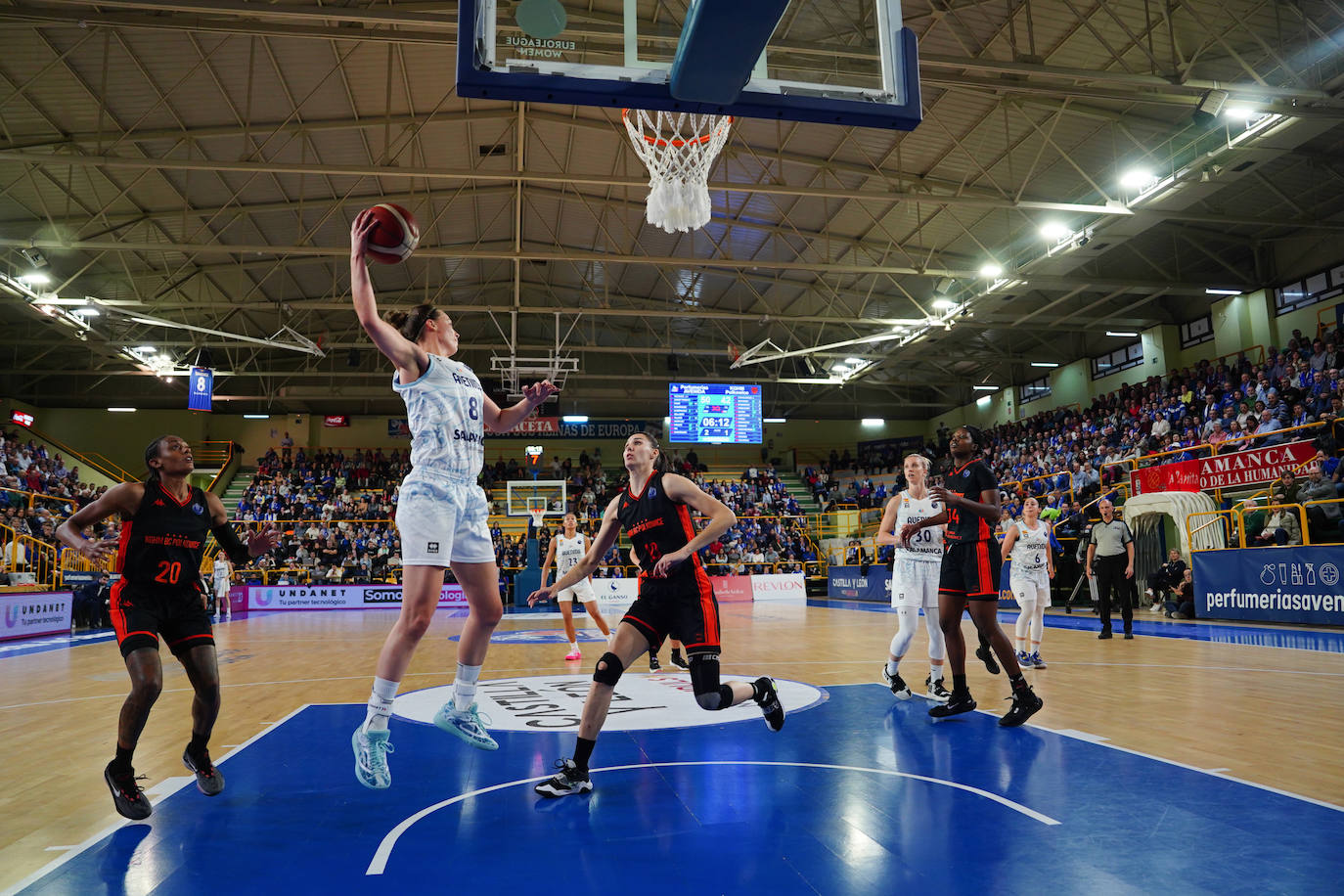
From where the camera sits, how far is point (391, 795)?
171 inches

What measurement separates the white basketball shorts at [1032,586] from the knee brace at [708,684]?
5.64 m

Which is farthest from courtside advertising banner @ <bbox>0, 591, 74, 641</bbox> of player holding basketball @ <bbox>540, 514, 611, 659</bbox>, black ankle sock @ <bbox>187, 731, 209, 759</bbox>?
black ankle sock @ <bbox>187, 731, 209, 759</bbox>

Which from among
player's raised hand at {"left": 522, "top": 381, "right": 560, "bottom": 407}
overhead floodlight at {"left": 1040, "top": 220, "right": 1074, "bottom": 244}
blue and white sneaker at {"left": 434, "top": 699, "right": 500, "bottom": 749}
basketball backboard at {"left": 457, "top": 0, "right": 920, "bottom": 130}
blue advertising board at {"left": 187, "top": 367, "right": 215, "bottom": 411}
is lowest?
blue and white sneaker at {"left": 434, "top": 699, "right": 500, "bottom": 749}

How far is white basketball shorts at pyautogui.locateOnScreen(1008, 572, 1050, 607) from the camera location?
30.6 ft

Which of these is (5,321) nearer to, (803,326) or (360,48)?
(360,48)

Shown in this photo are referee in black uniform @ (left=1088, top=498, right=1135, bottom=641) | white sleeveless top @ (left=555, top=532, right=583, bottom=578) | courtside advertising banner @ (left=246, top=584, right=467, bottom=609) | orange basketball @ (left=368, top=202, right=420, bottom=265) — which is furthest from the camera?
courtside advertising banner @ (left=246, top=584, right=467, bottom=609)

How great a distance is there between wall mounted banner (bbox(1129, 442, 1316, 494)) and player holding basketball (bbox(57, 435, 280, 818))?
60.1 ft

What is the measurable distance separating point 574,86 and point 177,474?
11.4ft

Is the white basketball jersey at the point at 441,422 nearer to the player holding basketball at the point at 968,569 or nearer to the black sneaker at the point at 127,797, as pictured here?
the black sneaker at the point at 127,797

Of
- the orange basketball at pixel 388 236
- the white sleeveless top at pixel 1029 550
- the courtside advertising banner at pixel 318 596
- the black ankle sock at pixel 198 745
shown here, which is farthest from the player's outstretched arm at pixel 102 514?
the courtside advertising banner at pixel 318 596

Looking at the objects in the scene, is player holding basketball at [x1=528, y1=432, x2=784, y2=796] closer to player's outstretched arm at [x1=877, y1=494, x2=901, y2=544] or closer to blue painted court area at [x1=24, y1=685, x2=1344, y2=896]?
blue painted court area at [x1=24, y1=685, x2=1344, y2=896]

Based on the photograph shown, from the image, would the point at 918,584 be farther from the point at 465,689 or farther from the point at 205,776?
the point at 205,776

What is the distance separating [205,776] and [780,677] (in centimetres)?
563

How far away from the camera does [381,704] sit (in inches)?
159
